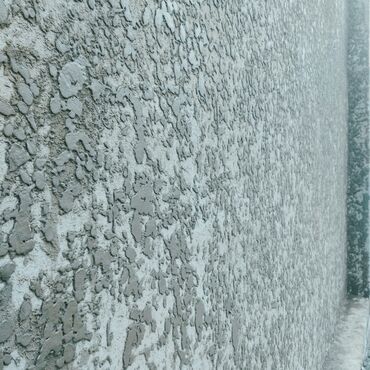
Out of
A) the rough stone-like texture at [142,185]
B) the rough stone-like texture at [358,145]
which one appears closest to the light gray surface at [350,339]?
the rough stone-like texture at [358,145]

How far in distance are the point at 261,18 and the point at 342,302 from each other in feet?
5.83

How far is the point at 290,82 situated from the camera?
1013mm

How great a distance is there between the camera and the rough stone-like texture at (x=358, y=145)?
2.35 metres

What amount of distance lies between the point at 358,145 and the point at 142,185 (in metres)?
2.23

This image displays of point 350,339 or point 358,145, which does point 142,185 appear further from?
point 358,145

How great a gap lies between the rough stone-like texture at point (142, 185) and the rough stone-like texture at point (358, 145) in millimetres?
1609

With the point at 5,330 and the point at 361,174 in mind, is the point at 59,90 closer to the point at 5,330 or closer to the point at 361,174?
the point at 5,330

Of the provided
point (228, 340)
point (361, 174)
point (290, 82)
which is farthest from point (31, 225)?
point (361, 174)

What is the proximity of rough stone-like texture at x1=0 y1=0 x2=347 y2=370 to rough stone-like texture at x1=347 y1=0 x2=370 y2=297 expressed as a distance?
5.28 feet

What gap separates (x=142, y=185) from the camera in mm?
406

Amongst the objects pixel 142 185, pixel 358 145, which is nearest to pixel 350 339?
pixel 358 145

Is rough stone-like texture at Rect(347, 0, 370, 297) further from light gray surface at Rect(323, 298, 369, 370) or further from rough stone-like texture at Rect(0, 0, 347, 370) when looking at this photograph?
rough stone-like texture at Rect(0, 0, 347, 370)

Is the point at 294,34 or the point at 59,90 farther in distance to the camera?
the point at 294,34

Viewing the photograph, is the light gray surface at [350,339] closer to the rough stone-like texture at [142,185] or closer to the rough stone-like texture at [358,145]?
the rough stone-like texture at [358,145]
